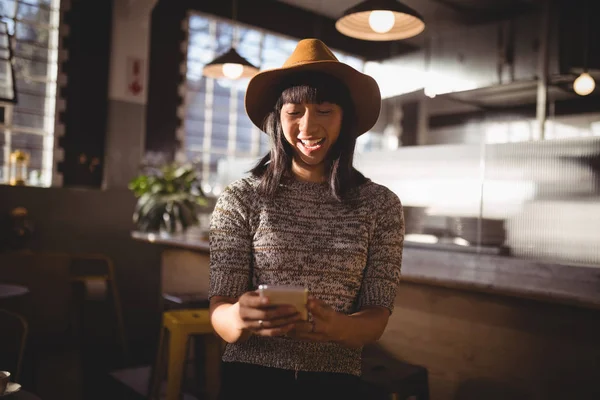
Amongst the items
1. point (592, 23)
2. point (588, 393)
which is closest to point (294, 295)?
point (588, 393)

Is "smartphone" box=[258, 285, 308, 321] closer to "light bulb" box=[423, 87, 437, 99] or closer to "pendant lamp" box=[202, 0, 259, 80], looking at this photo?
"pendant lamp" box=[202, 0, 259, 80]

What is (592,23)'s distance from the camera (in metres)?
6.11

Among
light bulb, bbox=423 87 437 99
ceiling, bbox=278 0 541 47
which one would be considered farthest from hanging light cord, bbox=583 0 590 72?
light bulb, bbox=423 87 437 99

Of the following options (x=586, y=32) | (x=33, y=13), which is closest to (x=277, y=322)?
(x=33, y=13)

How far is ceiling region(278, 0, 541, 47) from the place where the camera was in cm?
750

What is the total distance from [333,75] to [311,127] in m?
0.20

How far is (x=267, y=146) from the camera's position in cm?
662

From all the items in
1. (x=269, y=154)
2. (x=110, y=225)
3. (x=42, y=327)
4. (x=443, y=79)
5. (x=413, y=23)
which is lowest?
(x=42, y=327)

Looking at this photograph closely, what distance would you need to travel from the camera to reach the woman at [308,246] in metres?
1.31

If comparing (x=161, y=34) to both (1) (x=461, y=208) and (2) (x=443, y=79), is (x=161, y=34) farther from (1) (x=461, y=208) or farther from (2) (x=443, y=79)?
(1) (x=461, y=208)

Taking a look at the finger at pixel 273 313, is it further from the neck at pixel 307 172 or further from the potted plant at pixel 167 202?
the potted plant at pixel 167 202

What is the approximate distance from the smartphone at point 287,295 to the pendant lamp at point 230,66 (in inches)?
140

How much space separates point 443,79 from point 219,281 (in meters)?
6.87

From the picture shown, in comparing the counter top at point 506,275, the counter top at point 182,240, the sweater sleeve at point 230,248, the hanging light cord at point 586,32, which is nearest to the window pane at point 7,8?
the counter top at point 182,240
